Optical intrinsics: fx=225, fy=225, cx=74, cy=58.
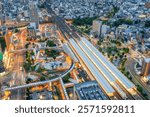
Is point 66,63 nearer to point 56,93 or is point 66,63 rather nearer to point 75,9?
point 56,93

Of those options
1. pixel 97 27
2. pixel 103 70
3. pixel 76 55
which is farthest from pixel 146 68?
pixel 97 27

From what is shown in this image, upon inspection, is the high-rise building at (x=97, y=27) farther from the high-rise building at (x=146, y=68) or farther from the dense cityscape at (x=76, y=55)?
the high-rise building at (x=146, y=68)

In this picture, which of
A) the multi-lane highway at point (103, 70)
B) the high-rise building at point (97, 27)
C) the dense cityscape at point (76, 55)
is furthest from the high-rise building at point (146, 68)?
the high-rise building at point (97, 27)

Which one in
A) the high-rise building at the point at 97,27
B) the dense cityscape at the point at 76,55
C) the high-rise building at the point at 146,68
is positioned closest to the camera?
the dense cityscape at the point at 76,55

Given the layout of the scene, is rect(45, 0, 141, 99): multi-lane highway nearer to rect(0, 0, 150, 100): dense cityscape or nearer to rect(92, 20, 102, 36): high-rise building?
rect(0, 0, 150, 100): dense cityscape

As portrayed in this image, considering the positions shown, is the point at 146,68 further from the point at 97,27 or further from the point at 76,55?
the point at 97,27

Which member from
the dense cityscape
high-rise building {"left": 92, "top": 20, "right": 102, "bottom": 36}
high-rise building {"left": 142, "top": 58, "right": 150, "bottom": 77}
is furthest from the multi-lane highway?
high-rise building {"left": 92, "top": 20, "right": 102, "bottom": 36}

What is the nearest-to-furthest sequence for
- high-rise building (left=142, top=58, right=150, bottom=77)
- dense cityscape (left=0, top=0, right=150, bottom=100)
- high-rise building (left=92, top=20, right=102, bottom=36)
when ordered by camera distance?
dense cityscape (left=0, top=0, right=150, bottom=100)
high-rise building (left=142, top=58, right=150, bottom=77)
high-rise building (left=92, top=20, right=102, bottom=36)

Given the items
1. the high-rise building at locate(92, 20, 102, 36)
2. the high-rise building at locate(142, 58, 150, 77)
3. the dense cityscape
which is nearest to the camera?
the dense cityscape
